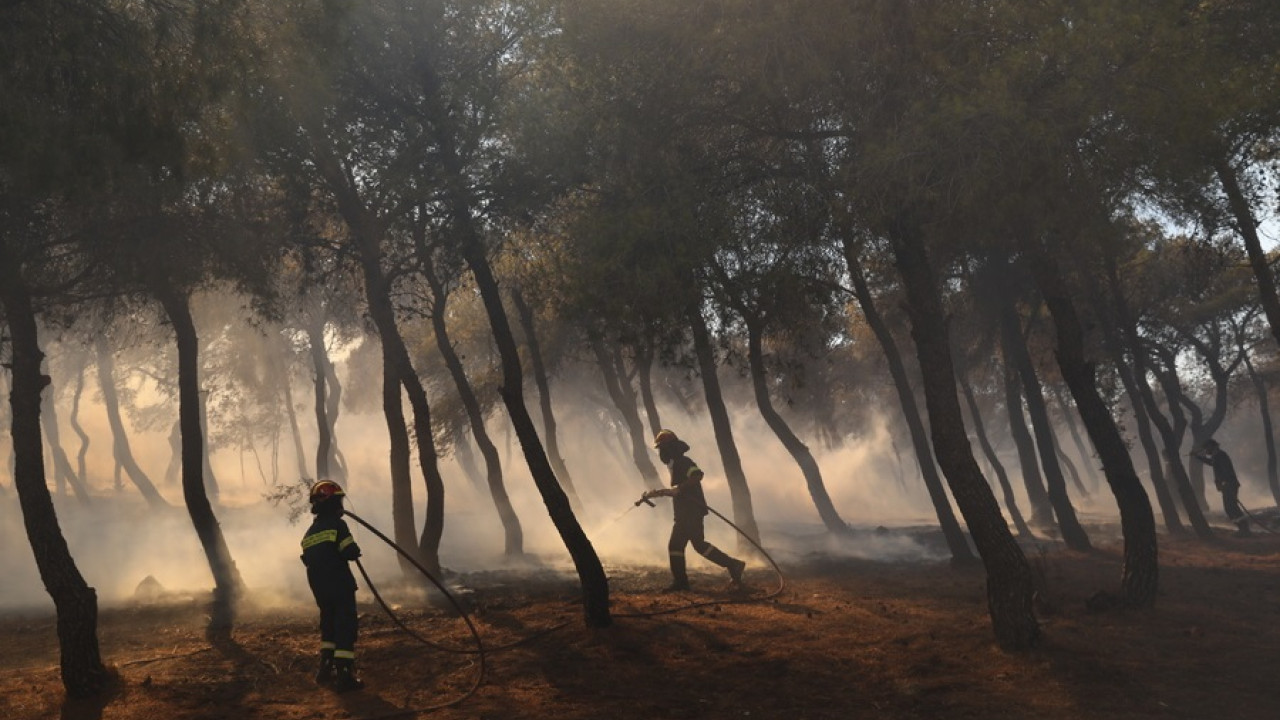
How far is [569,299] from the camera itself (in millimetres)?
13734

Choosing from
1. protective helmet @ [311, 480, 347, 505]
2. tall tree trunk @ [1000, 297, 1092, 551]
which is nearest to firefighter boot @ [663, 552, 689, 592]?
protective helmet @ [311, 480, 347, 505]

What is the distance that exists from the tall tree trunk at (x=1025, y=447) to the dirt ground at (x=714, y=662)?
12.4 meters

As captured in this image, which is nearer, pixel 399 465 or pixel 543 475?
pixel 543 475

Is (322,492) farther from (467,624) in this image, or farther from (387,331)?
(387,331)

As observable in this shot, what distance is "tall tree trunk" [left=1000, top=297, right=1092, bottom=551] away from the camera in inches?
906

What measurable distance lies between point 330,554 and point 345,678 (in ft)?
3.62

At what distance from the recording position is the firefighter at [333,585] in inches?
393

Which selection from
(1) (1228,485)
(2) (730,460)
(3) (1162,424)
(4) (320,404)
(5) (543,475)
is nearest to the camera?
(5) (543,475)

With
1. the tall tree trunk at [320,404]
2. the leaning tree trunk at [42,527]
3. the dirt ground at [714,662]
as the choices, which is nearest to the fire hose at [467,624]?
the dirt ground at [714,662]

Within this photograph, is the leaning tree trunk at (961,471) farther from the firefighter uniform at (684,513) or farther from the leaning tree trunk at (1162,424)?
the leaning tree trunk at (1162,424)

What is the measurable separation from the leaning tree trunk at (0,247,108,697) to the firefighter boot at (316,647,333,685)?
1.80 meters

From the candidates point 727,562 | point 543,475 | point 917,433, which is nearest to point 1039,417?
point 917,433

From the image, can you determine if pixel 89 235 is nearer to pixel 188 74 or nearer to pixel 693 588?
pixel 188 74

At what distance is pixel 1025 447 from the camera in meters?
30.5
